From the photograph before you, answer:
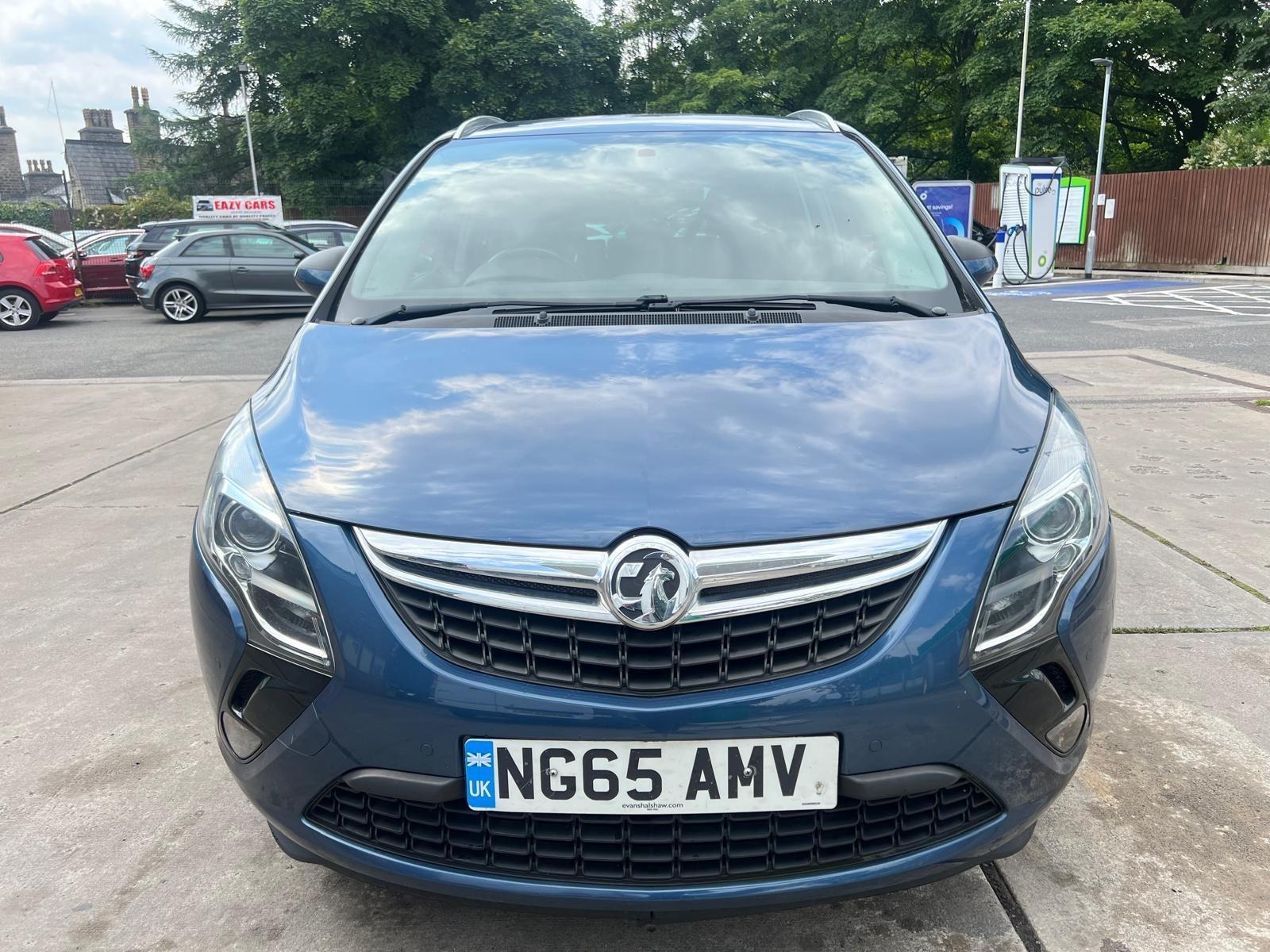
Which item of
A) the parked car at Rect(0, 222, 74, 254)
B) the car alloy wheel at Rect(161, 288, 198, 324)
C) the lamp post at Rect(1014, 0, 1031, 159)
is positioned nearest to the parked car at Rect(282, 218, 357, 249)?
the car alloy wheel at Rect(161, 288, 198, 324)

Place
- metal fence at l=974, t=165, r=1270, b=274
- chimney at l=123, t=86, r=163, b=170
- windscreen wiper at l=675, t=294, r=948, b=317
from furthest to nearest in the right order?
chimney at l=123, t=86, r=163, b=170, metal fence at l=974, t=165, r=1270, b=274, windscreen wiper at l=675, t=294, r=948, b=317

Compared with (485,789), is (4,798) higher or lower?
lower

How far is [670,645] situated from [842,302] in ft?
3.74

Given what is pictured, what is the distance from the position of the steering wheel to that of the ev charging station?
18703 mm

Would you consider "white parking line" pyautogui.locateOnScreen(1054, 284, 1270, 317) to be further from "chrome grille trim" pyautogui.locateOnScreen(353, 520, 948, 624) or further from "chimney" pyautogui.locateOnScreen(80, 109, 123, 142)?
"chimney" pyautogui.locateOnScreen(80, 109, 123, 142)

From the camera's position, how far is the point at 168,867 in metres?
2.12

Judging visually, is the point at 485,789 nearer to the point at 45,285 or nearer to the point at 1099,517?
the point at 1099,517

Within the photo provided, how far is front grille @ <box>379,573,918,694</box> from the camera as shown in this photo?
150cm

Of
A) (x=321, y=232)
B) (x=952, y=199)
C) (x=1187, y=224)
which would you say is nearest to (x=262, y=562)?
(x=321, y=232)

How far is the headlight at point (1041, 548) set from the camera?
5.10ft

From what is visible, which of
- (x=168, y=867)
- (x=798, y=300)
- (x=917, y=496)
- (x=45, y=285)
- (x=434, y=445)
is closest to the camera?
(x=917, y=496)

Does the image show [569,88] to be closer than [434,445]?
No

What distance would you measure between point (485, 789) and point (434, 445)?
578 mm

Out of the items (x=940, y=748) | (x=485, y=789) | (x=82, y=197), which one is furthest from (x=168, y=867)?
(x=82, y=197)
